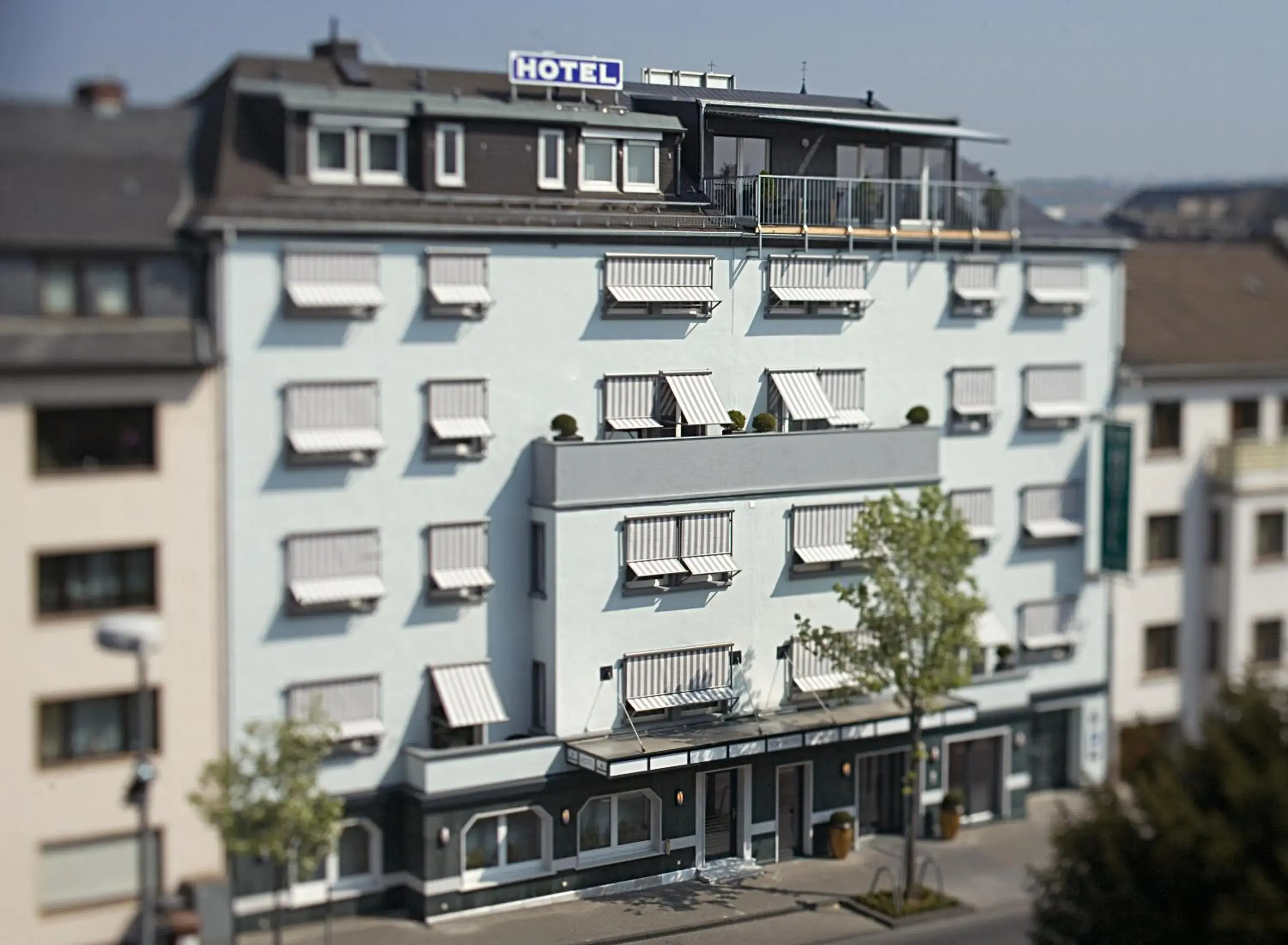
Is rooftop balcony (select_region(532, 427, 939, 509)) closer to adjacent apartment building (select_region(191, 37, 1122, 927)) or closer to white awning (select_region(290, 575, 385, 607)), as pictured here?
adjacent apartment building (select_region(191, 37, 1122, 927))

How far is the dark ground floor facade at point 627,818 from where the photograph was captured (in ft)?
47.6

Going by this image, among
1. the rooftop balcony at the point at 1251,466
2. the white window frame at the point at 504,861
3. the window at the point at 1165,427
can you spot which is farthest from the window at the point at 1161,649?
the white window frame at the point at 504,861

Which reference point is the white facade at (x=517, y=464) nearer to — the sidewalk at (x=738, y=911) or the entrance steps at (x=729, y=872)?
the sidewalk at (x=738, y=911)

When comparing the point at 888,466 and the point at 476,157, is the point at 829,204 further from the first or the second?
the point at 476,157

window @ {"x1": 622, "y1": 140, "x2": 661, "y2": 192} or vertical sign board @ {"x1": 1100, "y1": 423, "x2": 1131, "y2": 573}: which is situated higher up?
window @ {"x1": 622, "y1": 140, "x2": 661, "y2": 192}

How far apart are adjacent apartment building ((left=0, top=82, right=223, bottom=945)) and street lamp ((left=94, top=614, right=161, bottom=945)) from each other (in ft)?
0.36

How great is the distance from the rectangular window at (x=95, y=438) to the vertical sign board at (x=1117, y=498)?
31.8 ft

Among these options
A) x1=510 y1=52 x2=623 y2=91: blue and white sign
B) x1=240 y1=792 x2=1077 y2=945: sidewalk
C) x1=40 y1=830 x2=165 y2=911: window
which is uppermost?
x1=510 y1=52 x2=623 y2=91: blue and white sign

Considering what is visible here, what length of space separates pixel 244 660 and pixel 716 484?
4.50 m

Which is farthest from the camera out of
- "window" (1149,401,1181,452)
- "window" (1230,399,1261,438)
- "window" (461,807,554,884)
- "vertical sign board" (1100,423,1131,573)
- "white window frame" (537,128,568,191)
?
"vertical sign board" (1100,423,1131,573)

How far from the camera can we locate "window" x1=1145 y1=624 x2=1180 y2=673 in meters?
17.8

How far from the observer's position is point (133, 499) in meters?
12.8

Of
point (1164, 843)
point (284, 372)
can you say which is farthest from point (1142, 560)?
point (284, 372)

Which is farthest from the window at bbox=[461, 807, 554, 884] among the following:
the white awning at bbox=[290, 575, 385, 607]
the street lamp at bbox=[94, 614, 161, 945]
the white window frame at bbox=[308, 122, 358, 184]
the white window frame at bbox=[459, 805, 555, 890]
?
the white window frame at bbox=[308, 122, 358, 184]
